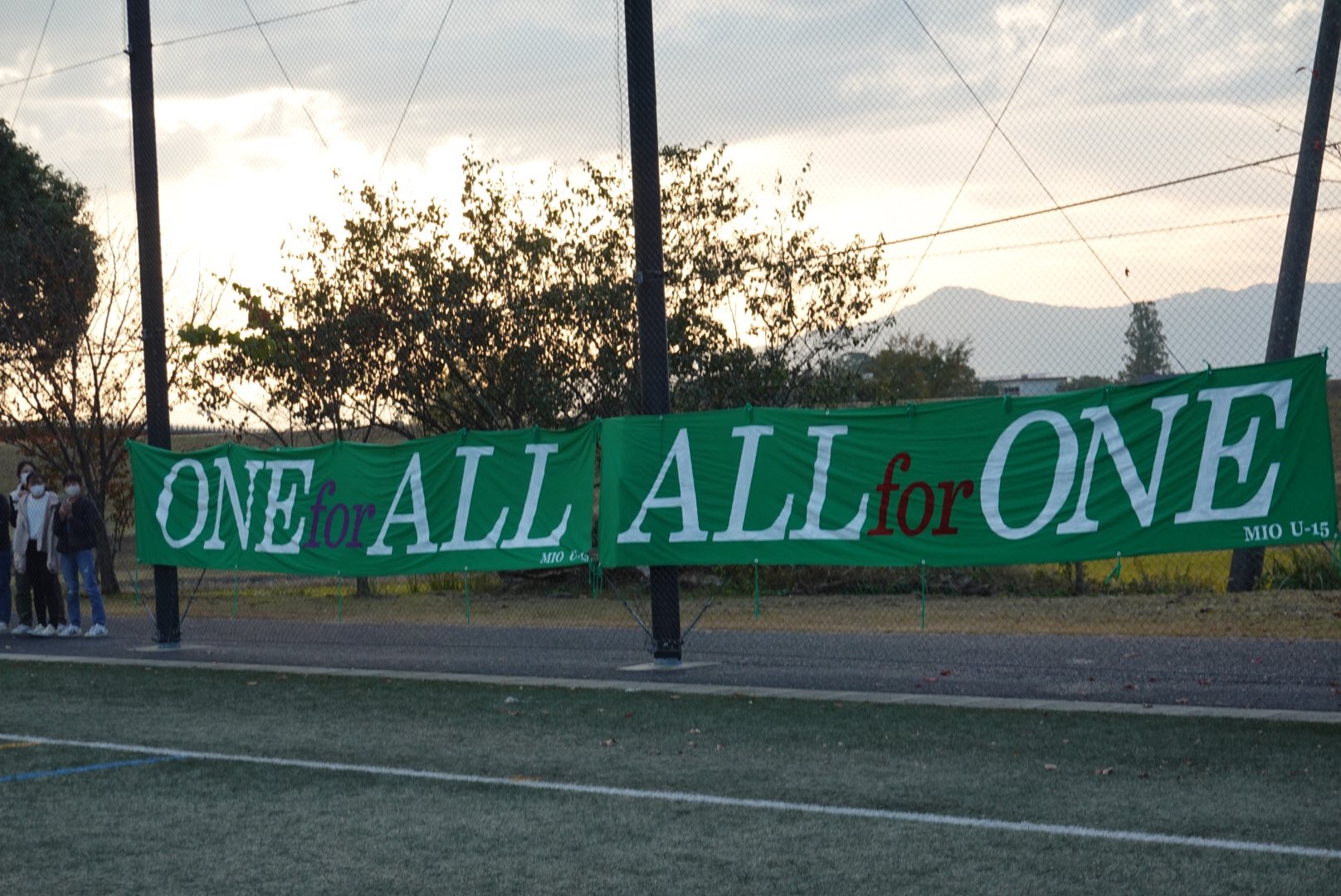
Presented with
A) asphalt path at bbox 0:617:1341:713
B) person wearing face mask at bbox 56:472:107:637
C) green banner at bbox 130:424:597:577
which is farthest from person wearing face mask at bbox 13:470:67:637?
green banner at bbox 130:424:597:577

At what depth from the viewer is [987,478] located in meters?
11.6

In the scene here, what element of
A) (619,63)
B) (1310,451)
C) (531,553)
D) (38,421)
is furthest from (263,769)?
(38,421)

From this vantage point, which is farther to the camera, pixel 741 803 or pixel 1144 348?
pixel 1144 348

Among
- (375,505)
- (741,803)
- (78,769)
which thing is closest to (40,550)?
(375,505)

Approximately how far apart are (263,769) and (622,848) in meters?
2.93

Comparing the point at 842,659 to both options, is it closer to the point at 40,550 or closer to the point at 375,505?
the point at 375,505

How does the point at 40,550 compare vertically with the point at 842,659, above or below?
above

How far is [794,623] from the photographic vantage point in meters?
18.0

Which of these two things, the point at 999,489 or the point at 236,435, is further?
the point at 236,435

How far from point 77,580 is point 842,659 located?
9255 millimetres

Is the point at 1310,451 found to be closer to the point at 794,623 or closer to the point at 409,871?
the point at 409,871

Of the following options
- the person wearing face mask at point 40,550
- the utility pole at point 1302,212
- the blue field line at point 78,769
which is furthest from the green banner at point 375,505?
the utility pole at point 1302,212

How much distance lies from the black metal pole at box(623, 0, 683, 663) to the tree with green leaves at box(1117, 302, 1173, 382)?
391cm

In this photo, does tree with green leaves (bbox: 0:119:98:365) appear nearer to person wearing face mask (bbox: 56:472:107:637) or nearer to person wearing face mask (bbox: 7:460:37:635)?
person wearing face mask (bbox: 7:460:37:635)
